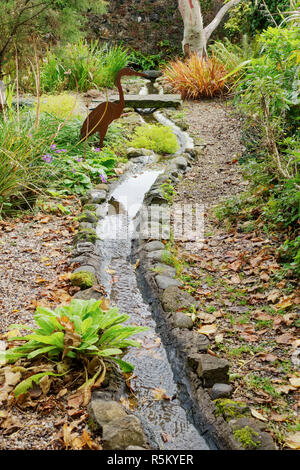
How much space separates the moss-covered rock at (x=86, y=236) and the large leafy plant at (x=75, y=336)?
1364 mm

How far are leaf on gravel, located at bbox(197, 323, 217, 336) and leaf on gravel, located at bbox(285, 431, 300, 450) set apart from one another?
0.84 m

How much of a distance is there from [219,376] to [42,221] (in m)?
2.43

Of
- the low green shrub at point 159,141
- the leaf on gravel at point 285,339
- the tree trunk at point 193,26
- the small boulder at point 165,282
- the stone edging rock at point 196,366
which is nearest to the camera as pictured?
the stone edging rock at point 196,366

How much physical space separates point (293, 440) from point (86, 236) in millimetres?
2416

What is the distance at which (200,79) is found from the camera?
8867mm

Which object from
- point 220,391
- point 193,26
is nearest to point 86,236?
point 220,391

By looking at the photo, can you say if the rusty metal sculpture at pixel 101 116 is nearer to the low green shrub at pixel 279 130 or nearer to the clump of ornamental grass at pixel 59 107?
the clump of ornamental grass at pixel 59 107

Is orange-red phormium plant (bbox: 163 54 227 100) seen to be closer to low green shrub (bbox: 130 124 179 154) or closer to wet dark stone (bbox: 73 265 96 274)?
low green shrub (bbox: 130 124 179 154)

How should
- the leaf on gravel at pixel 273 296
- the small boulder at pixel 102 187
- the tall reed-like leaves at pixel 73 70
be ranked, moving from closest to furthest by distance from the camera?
the leaf on gravel at pixel 273 296 < the small boulder at pixel 102 187 < the tall reed-like leaves at pixel 73 70

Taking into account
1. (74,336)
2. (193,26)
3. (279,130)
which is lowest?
(74,336)

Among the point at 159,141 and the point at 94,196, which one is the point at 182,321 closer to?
the point at 94,196

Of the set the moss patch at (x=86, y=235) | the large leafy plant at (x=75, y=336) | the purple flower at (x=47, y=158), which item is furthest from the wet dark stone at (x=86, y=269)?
the purple flower at (x=47, y=158)

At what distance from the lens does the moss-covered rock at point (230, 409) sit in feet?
6.81
